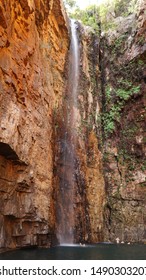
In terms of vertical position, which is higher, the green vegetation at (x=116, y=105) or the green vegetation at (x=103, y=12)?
the green vegetation at (x=103, y=12)

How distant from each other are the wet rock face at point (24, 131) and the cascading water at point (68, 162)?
944 mm

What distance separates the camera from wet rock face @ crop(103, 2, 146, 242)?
14.7m

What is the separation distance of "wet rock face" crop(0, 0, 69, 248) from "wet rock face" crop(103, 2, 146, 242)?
16.4ft

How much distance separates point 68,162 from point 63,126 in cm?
178

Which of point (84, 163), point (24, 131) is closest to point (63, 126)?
point (84, 163)

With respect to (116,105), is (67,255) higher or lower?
lower

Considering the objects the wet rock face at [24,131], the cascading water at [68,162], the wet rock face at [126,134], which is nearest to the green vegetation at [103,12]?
the wet rock face at [126,134]

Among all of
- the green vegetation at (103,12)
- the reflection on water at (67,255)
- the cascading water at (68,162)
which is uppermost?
the green vegetation at (103,12)

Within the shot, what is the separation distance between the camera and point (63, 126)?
13.6 meters

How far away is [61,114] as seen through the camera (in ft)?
44.7

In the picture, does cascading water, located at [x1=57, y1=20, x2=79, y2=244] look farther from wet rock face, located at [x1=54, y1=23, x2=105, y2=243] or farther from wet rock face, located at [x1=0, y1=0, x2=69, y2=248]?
wet rock face, located at [x1=0, y1=0, x2=69, y2=248]

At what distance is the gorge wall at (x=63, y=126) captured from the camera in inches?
354

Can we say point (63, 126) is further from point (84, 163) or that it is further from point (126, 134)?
point (126, 134)

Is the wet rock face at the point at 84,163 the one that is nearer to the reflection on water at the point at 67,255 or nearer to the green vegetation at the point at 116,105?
the green vegetation at the point at 116,105
